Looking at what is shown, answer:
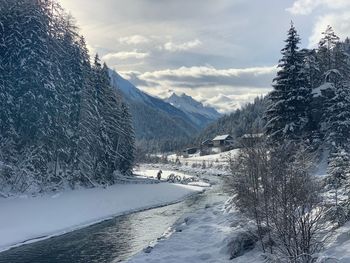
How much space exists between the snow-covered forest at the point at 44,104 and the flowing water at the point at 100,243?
993 cm

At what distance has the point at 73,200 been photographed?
1452 inches

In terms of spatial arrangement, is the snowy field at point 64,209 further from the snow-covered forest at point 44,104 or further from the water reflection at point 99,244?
the snow-covered forest at point 44,104

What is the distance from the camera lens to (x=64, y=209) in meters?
33.2

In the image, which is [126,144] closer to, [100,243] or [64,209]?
[64,209]

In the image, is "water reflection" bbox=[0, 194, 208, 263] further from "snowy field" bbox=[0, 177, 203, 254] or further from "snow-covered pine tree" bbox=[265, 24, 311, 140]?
"snow-covered pine tree" bbox=[265, 24, 311, 140]

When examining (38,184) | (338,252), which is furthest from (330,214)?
(38,184)

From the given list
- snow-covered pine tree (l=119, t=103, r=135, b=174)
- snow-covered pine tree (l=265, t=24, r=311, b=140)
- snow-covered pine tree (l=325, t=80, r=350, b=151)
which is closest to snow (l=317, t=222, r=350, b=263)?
snow-covered pine tree (l=325, t=80, r=350, b=151)

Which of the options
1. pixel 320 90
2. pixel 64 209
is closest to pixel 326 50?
pixel 320 90

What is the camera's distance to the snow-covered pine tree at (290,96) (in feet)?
129

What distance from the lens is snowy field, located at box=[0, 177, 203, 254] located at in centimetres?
2626

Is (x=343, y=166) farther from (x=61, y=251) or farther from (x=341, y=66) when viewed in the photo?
(x=341, y=66)

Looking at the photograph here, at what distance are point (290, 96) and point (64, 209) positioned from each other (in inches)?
900

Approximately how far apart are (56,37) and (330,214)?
35.0 meters

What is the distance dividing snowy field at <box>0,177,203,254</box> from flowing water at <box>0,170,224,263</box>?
4.14 feet
